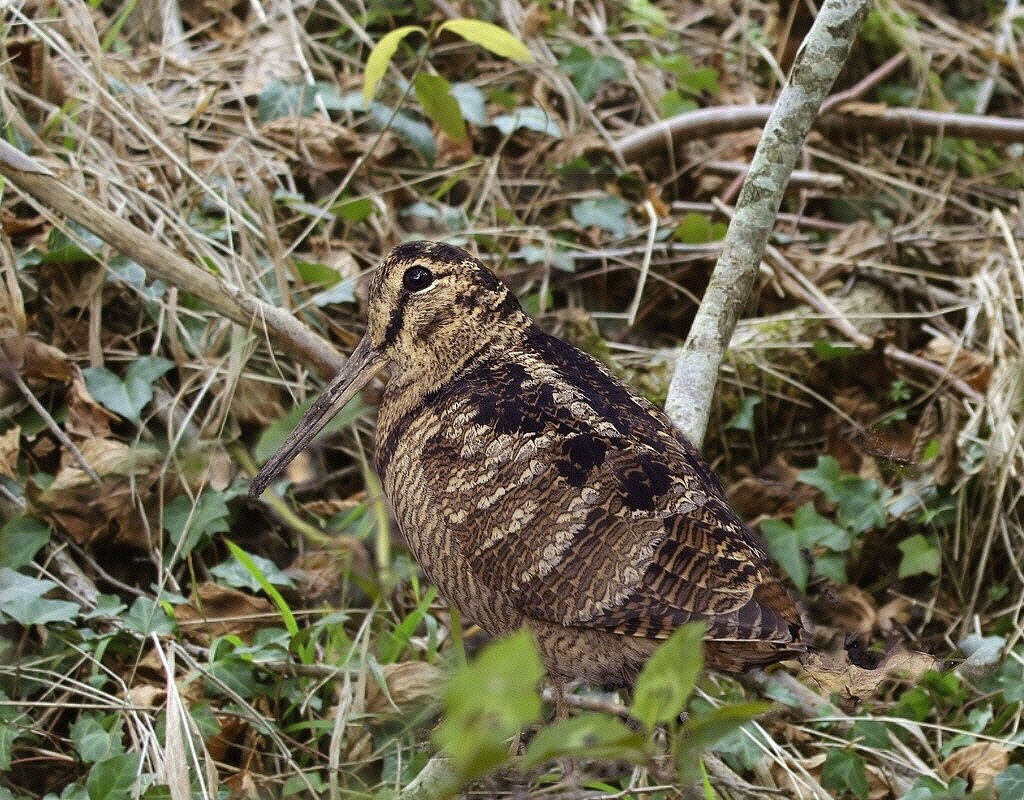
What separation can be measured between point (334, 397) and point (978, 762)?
182 cm

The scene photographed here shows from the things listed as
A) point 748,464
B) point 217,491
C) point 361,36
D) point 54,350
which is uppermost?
point 361,36

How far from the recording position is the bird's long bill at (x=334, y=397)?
2.89 metres

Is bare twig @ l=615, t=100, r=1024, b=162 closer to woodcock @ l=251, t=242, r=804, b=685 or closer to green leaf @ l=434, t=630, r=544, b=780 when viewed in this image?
woodcock @ l=251, t=242, r=804, b=685

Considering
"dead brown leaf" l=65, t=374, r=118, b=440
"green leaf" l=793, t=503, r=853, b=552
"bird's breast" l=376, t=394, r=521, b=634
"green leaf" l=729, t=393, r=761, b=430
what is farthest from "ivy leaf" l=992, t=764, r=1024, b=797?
"dead brown leaf" l=65, t=374, r=118, b=440

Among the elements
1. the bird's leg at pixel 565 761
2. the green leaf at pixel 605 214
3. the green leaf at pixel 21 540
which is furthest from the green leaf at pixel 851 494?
the green leaf at pixel 21 540

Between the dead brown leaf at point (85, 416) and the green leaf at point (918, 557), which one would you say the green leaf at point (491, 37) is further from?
the green leaf at point (918, 557)

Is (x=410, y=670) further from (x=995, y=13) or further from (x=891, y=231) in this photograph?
(x=995, y=13)

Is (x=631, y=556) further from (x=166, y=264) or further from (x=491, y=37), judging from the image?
(x=491, y=37)

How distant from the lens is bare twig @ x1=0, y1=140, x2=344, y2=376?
316 cm

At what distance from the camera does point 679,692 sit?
5.20 ft

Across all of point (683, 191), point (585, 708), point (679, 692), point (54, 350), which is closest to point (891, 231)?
point (683, 191)

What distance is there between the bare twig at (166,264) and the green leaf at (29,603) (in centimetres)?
81

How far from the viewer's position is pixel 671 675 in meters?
1.59

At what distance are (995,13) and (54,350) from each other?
14.8 feet
